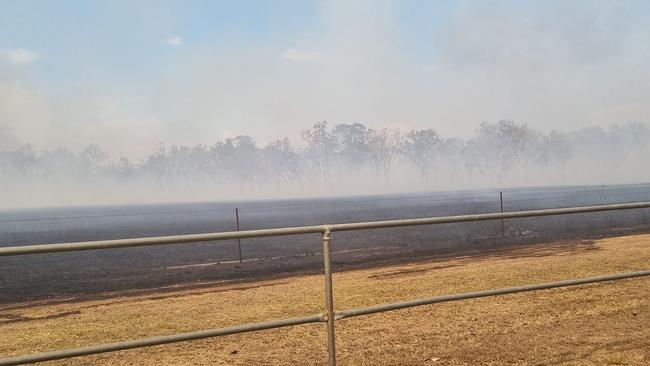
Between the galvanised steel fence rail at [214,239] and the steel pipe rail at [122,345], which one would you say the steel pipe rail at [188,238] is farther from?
the steel pipe rail at [122,345]

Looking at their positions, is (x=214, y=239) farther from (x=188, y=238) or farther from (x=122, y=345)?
(x=122, y=345)

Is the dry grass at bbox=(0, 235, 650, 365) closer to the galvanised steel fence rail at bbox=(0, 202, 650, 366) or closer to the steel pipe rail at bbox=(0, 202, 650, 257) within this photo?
the galvanised steel fence rail at bbox=(0, 202, 650, 366)

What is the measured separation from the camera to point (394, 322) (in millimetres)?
6641

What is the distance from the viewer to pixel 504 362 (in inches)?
186

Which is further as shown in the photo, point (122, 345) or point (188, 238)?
point (188, 238)

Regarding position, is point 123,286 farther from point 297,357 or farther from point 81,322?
point 297,357

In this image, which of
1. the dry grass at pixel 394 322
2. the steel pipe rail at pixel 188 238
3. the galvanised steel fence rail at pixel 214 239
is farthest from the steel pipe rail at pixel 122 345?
the dry grass at pixel 394 322

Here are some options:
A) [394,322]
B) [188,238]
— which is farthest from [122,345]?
[394,322]

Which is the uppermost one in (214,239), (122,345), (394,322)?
(214,239)

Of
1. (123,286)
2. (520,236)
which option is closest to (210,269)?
(123,286)

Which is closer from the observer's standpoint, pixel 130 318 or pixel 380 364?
pixel 380 364

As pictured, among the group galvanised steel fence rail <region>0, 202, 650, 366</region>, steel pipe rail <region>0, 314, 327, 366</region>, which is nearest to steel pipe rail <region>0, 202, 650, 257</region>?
galvanised steel fence rail <region>0, 202, 650, 366</region>

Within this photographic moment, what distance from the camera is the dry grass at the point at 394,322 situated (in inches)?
203

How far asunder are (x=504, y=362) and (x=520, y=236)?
18021 millimetres
